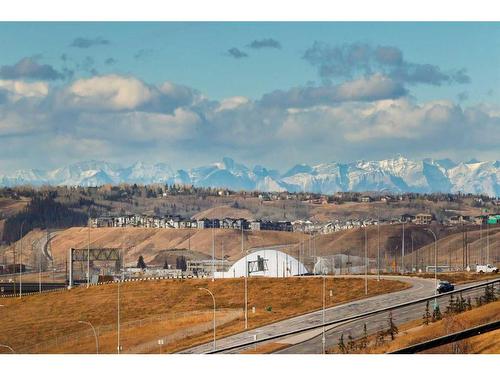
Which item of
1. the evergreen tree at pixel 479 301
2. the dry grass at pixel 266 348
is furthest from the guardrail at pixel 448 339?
the evergreen tree at pixel 479 301

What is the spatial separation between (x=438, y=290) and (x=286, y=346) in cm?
5240

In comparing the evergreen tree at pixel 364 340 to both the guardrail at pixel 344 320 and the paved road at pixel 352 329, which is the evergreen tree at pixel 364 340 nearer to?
the paved road at pixel 352 329

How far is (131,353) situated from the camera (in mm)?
162375

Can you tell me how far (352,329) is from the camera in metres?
158

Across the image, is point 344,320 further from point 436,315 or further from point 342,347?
point 342,347

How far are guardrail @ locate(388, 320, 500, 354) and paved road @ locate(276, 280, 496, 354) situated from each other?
59.0 feet

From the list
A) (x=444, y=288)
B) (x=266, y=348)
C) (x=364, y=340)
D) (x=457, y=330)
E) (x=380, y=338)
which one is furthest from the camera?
(x=444, y=288)

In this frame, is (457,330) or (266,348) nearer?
(457,330)

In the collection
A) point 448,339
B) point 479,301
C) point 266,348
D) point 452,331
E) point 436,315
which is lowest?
point 266,348

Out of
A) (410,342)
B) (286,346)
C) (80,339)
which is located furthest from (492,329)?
(80,339)

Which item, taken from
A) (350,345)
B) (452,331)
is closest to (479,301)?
(452,331)

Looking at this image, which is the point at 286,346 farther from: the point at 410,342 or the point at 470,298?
the point at 470,298

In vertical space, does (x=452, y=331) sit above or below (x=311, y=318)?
above

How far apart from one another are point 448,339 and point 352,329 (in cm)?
3615
